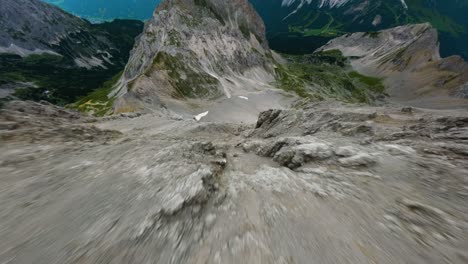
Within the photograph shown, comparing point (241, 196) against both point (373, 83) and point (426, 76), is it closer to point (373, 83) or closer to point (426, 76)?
point (426, 76)

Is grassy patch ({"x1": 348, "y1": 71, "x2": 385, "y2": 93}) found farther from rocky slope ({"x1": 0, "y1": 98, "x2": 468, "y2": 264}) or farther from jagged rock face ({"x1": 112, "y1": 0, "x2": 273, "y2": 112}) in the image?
rocky slope ({"x1": 0, "y1": 98, "x2": 468, "y2": 264})

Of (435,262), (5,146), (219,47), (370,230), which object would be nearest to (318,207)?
(370,230)

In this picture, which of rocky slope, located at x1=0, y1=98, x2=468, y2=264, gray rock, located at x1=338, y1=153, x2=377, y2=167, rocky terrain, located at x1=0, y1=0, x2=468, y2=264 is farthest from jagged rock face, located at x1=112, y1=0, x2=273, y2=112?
gray rock, located at x1=338, y1=153, x2=377, y2=167

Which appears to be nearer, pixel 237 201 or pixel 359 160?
pixel 237 201

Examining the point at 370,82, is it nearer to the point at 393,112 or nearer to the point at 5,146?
the point at 393,112

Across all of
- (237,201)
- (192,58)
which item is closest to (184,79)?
(192,58)

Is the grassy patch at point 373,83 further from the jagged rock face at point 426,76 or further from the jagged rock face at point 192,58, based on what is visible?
the jagged rock face at point 192,58
